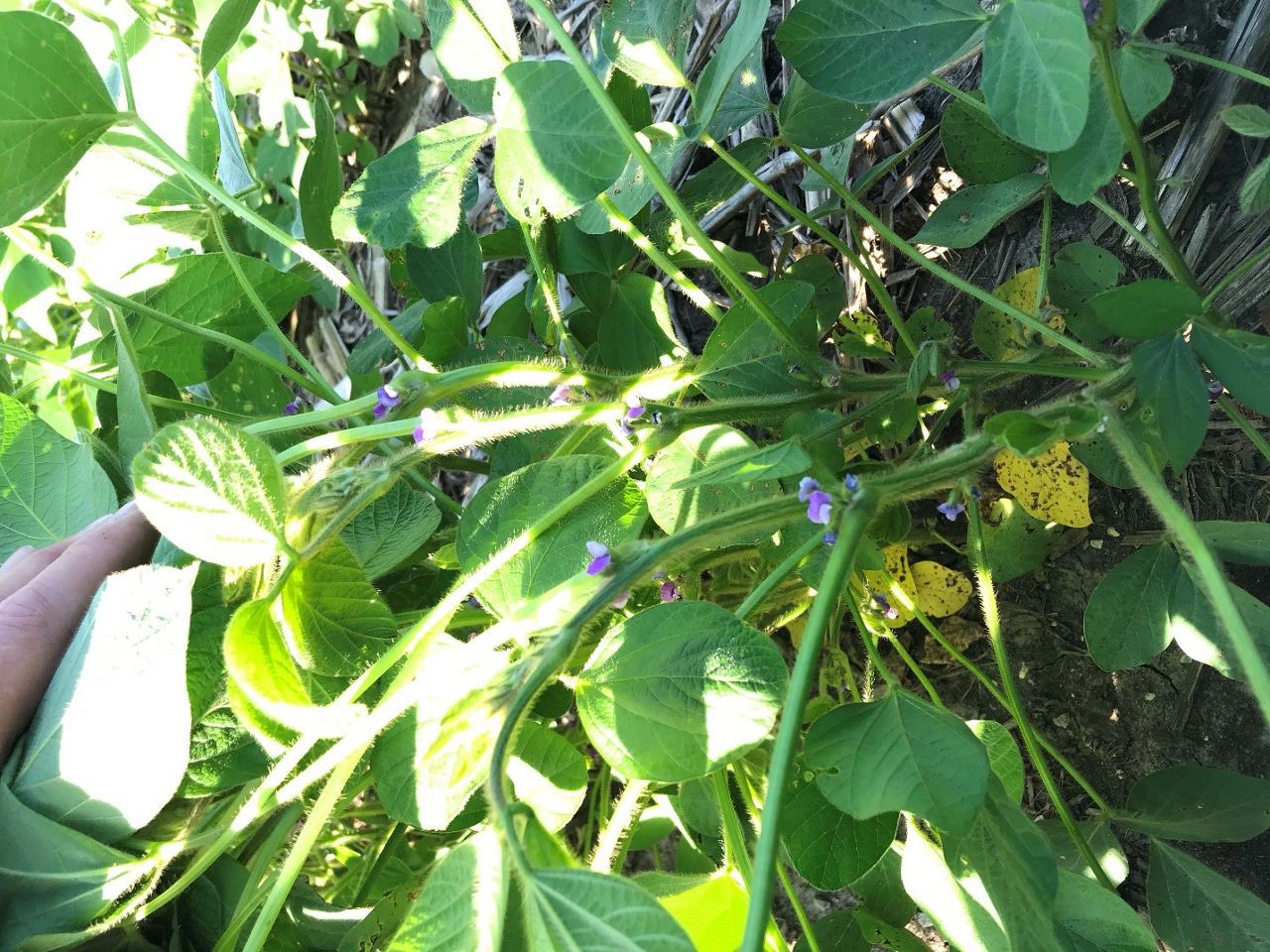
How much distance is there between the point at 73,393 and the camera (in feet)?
4.02

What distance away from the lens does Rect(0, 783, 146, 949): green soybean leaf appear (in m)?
0.58

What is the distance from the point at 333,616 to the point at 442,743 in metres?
0.18

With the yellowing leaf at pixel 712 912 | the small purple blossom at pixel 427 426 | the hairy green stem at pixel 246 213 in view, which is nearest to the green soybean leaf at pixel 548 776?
the yellowing leaf at pixel 712 912

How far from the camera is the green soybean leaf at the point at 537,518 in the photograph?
636 millimetres

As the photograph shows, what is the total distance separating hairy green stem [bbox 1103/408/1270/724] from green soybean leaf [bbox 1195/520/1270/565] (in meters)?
0.18

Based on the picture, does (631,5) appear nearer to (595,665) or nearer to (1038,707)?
(595,665)

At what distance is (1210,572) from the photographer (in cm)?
44

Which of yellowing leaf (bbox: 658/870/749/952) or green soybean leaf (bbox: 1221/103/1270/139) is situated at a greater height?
green soybean leaf (bbox: 1221/103/1270/139)

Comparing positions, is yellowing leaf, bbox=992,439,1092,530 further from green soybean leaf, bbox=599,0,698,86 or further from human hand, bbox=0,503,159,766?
human hand, bbox=0,503,159,766

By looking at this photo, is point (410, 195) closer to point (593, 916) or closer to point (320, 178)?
point (320, 178)

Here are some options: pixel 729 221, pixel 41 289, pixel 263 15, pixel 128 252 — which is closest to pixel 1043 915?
pixel 729 221

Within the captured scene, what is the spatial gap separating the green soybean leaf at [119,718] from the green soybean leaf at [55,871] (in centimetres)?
1

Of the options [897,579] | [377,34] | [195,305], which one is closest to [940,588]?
[897,579]

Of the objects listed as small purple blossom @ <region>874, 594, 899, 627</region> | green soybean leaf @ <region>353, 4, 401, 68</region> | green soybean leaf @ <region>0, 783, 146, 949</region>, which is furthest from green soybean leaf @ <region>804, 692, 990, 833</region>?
green soybean leaf @ <region>353, 4, 401, 68</region>
